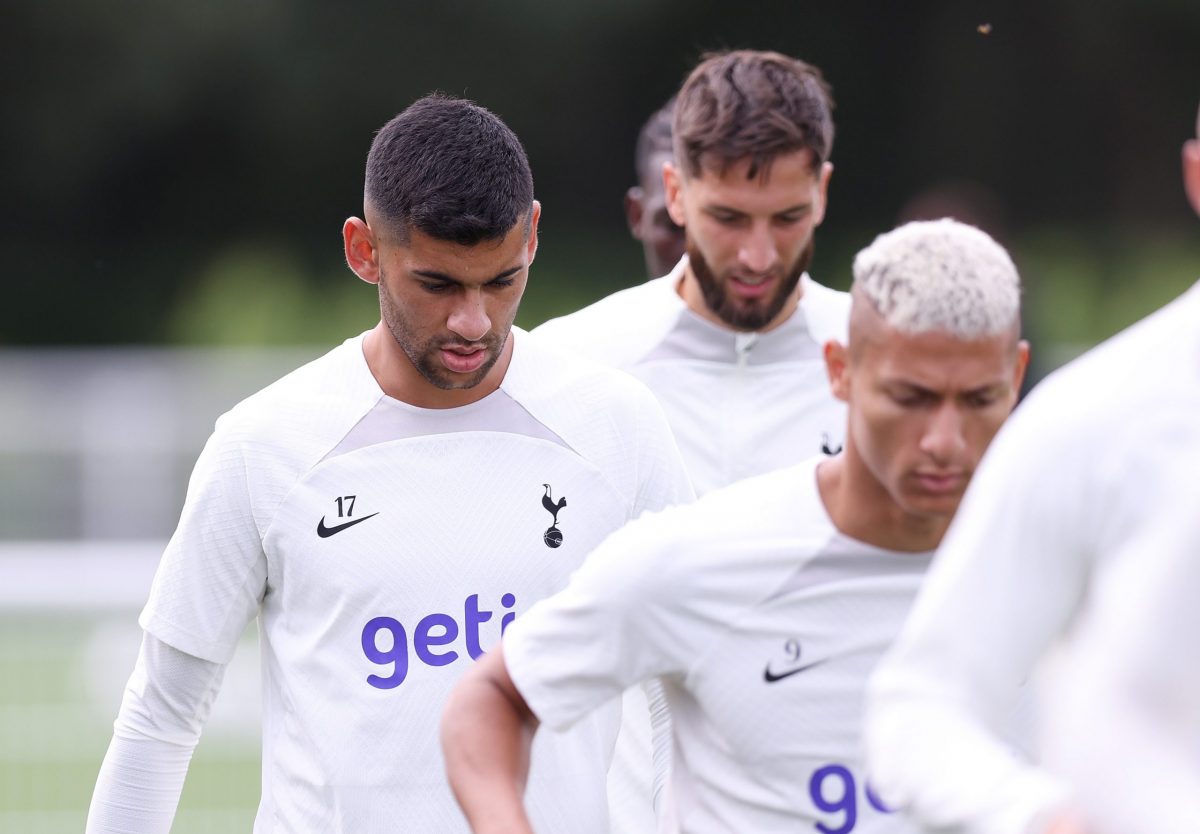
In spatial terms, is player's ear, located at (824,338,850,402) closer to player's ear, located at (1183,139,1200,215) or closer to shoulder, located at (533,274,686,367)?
player's ear, located at (1183,139,1200,215)

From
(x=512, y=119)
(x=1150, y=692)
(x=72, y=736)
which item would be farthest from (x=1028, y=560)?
(x=512, y=119)

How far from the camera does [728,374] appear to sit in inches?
186

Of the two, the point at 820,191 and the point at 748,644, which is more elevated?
the point at 820,191

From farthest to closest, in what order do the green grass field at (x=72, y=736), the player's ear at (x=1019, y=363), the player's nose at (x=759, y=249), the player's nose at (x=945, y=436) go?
the green grass field at (x=72, y=736)
the player's nose at (x=759, y=249)
the player's ear at (x=1019, y=363)
the player's nose at (x=945, y=436)

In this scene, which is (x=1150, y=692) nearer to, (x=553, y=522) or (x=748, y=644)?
(x=748, y=644)

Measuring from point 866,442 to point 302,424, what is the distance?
1314mm

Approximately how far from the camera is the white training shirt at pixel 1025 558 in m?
2.02

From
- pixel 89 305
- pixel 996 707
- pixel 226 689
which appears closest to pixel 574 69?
pixel 89 305

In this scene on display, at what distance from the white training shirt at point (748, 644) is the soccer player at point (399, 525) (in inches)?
29.0

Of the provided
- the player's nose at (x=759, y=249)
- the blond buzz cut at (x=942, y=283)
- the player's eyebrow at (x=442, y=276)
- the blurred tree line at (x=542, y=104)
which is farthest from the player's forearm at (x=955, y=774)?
the blurred tree line at (x=542, y=104)

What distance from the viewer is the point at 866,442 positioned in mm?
2828

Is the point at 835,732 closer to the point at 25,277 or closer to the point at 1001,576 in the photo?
the point at 1001,576

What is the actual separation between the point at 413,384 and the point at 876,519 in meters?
1.18

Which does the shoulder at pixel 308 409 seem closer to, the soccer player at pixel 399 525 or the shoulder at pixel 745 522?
the soccer player at pixel 399 525
